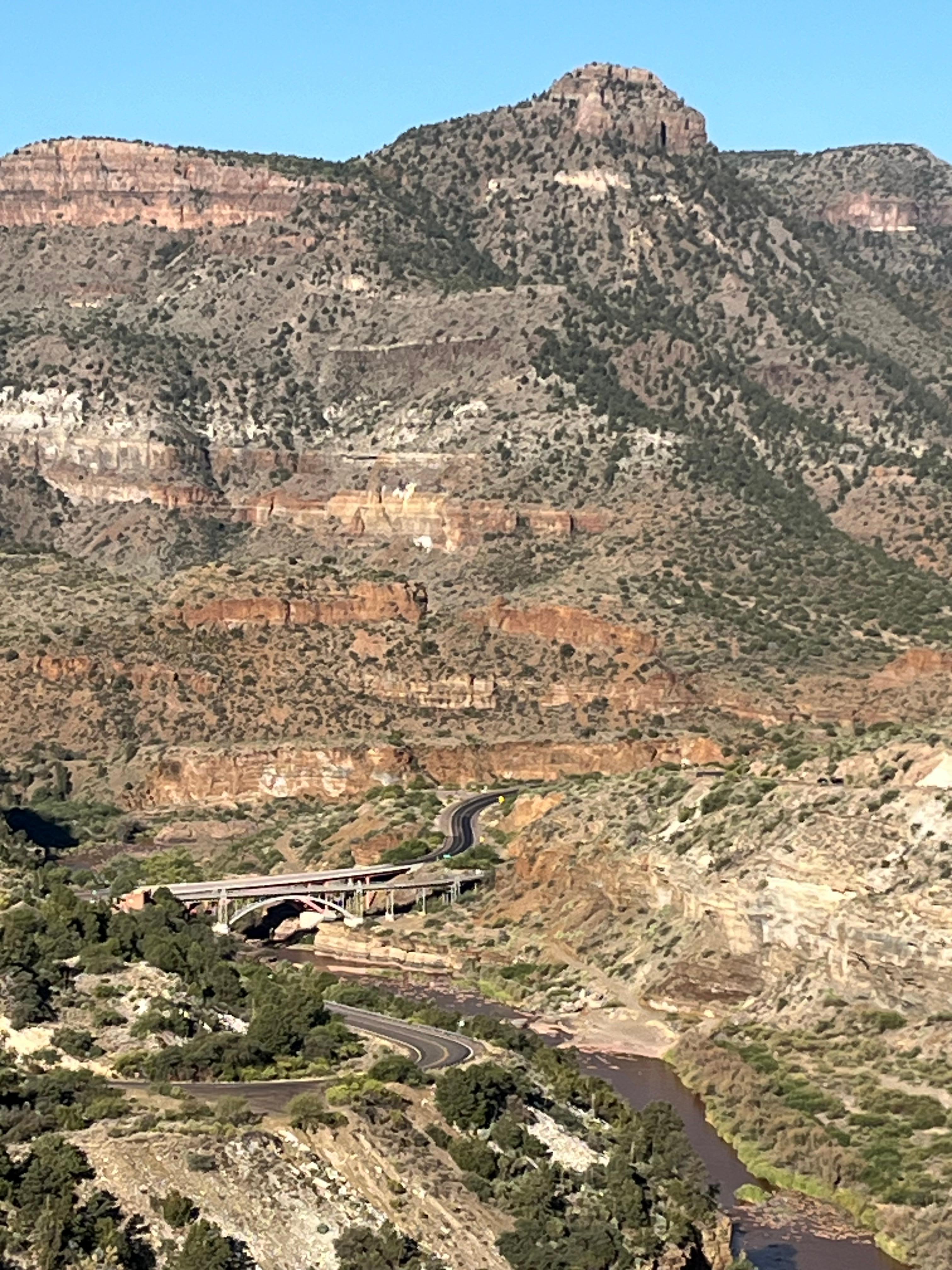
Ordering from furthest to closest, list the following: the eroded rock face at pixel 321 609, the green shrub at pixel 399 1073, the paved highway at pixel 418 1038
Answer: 1. the eroded rock face at pixel 321 609
2. the paved highway at pixel 418 1038
3. the green shrub at pixel 399 1073

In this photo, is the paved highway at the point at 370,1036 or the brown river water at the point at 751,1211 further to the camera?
the brown river water at the point at 751,1211

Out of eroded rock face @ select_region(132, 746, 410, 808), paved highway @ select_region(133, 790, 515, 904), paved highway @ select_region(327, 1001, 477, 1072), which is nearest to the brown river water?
paved highway @ select_region(327, 1001, 477, 1072)

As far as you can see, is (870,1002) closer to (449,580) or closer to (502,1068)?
(502,1068)

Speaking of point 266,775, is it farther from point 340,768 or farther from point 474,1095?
point 474,1095

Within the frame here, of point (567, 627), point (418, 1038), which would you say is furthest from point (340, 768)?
point (418, 1038)

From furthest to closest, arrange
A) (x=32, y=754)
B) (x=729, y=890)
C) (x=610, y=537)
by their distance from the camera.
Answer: (x=610, y=537) < (x=32, y=754) < (x=729, y=890)

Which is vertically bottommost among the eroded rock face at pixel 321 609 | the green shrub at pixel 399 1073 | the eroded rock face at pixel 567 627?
the green shrub at pixel 399 1073

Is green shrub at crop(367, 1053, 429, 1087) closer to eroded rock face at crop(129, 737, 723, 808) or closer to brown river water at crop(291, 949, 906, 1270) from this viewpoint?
brown river water at crop(291, 949, 906, 1270)

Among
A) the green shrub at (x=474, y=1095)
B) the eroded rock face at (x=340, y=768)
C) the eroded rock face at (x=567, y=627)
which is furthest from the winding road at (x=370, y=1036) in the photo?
the eroded rock face at (x=567, y=627)

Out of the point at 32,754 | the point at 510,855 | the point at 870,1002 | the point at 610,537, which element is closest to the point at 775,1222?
the point at 870,1002

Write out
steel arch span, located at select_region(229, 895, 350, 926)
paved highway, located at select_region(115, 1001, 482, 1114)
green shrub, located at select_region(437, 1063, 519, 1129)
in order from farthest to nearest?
steel arch span, located at select_region(229, 895, 350, 926)
green shrub, located at select_region(437, 1063, 519, 1129)
paved highway, located at select_region(115, 1001, 482, 1114)

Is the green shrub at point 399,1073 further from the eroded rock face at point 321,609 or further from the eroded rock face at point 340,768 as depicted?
the eroded rock face at point 321,609
